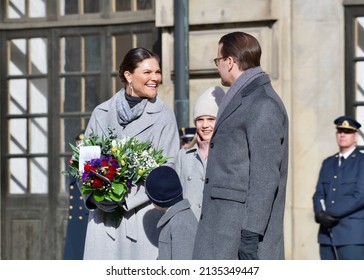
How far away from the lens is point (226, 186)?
235 inches

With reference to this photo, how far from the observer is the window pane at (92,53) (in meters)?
13.4

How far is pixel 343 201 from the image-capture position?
10344 mm

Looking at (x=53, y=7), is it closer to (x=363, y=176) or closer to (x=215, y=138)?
(x=363, y=176)

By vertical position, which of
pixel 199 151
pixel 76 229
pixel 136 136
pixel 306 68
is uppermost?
pixel 306 68

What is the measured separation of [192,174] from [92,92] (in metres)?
5.86

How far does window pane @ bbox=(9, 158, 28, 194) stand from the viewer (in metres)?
13.7

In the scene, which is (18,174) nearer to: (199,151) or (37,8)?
(37,8)

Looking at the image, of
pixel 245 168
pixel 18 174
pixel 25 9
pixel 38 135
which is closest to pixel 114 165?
pixel 245 168

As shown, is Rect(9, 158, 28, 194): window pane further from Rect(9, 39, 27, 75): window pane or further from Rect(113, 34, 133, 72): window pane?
Rect(113, 34, 133, 72): window pane

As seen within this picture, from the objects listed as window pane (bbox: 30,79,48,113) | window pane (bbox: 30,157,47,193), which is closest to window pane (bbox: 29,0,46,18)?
window pane (bbox: 30,79,48,113)

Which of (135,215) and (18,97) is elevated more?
(18,97)

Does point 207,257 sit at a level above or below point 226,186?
below
